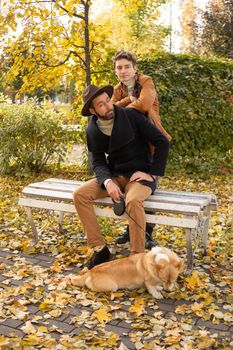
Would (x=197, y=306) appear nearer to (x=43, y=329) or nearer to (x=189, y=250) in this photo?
(x=189, y=250)

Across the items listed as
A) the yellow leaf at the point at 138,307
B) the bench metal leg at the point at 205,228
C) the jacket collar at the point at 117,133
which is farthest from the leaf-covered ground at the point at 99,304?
the jacket collar at the point at 117,133

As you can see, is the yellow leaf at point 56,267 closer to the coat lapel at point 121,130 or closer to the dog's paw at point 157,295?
the dog's paw at point 157,295

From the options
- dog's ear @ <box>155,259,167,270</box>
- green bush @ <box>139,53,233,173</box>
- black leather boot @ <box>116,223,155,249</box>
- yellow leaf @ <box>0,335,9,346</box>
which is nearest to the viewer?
yellow leaf @ <box>0,335,9,346</box>

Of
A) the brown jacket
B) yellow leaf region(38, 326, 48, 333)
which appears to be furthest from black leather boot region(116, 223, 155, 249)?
yellow leaf region(38, 326, 48, 333)

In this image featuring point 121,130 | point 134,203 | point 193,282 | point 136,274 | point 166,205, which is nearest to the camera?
point 136,274

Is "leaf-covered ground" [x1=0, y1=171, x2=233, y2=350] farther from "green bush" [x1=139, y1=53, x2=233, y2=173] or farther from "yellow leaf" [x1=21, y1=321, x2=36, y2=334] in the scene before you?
"green bush" [x1=139, y1=53, x2=233, y2=173]

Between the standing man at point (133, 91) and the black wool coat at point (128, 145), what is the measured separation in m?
0.20

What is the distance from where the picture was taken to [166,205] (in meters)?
4.21

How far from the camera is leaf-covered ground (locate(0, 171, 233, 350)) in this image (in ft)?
10.2

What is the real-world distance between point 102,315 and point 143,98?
2.18m

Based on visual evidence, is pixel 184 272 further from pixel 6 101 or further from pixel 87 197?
pixel 6 101

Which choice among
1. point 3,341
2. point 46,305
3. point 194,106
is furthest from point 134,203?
point 194,106

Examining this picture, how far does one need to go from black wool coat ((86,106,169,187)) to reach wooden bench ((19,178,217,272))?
0.91 feet

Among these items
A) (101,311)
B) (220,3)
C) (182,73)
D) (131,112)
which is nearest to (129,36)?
(220,3)
